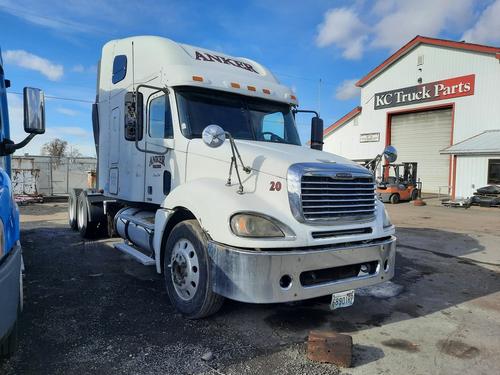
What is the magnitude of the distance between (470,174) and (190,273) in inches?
948

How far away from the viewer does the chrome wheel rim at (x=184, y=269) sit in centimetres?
418

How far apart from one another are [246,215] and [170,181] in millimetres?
1994

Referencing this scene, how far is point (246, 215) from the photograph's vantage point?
12.3 feet

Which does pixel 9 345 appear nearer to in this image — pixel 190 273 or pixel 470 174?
pixel 190 273

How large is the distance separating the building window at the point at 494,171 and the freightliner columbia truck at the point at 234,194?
20276 mm

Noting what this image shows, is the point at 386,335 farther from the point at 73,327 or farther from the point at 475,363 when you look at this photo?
the point at 73,327

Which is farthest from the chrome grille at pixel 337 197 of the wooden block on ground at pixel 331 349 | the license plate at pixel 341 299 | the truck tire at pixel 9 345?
the truck tire at pixel 9 345

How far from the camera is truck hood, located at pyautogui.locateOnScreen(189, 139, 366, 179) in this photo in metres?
4.12

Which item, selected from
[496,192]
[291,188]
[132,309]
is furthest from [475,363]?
[496,192]

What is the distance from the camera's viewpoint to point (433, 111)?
2827 cm

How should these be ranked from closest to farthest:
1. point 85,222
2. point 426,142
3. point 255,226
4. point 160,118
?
point 255,226, point 160,118, point 85,222, point 426,142

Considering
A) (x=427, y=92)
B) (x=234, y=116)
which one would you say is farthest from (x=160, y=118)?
(x=427, y=92)

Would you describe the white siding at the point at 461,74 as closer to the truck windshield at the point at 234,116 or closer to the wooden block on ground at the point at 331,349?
the truck windshield at the point at 234,116

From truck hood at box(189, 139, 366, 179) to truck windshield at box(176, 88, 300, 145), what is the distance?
32 cm
